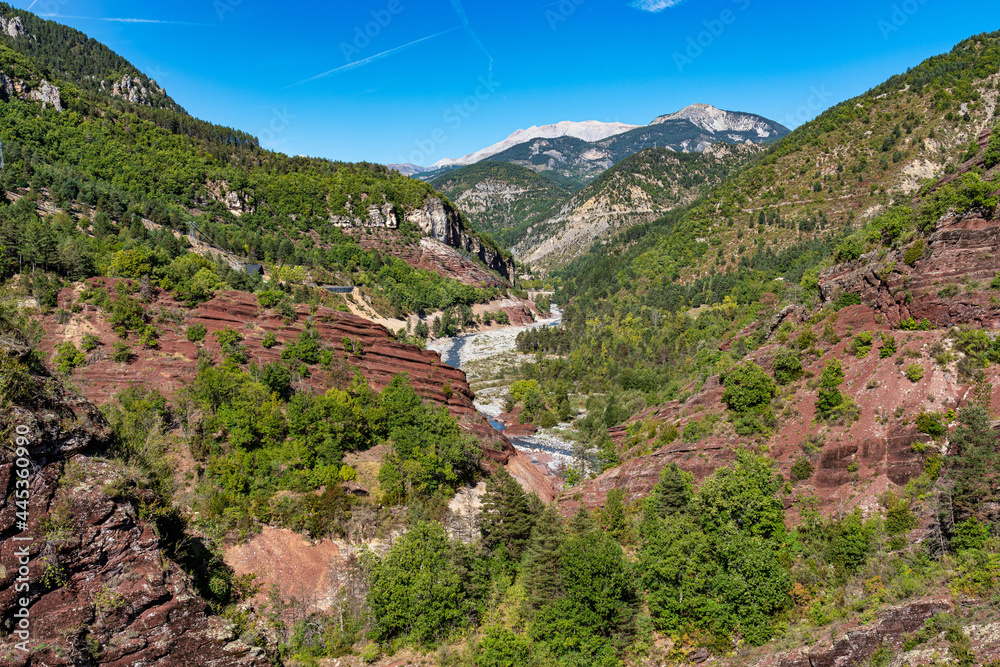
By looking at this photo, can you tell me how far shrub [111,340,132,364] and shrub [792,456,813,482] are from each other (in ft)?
175

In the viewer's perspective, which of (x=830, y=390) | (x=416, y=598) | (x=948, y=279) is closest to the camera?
(x=416, y=598)

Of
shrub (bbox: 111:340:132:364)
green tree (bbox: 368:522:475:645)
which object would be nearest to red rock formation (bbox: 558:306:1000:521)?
green tree (bbox: 368:522:475:645)

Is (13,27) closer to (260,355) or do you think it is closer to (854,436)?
(260,355)

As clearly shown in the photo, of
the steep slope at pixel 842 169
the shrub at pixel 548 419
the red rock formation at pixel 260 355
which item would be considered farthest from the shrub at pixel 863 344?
the steep slope at pixel 842 169

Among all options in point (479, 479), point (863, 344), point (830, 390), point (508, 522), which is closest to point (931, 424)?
point (830, 390)

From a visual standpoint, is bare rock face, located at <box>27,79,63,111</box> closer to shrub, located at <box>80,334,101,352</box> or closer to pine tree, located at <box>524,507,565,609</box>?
shrub, located at <box>80,334,101,352</box>

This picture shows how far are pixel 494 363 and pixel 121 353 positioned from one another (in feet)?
264

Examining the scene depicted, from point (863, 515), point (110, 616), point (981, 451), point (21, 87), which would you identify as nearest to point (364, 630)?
point (110, 616)

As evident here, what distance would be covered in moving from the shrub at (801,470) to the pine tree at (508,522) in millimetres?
18484

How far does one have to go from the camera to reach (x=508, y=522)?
109ft

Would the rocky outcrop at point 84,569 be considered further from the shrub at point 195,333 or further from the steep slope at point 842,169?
the steep slope at point 842,169

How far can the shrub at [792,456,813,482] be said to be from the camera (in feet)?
115

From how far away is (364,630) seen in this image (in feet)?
86.6

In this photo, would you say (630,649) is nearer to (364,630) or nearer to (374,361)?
(364,630)
